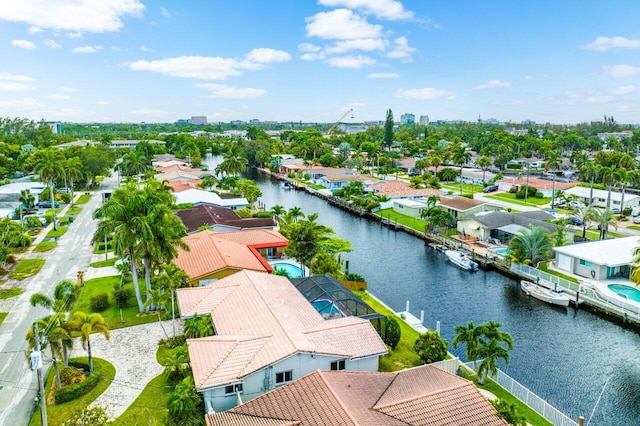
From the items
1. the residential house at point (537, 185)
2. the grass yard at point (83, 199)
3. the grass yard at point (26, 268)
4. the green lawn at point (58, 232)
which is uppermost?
the residential house at point (537, 185)

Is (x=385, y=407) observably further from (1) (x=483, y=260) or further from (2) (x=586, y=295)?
(1) (x=483, y=260)

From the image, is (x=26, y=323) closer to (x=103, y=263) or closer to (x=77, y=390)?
(x=77, y=390)

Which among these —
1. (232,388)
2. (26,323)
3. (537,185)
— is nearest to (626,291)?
(232,388)

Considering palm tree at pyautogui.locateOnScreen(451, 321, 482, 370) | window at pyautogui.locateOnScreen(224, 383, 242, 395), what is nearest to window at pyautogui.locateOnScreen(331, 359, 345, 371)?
window at pyautogui.locateOnScreen(224, 383, 242, 395)

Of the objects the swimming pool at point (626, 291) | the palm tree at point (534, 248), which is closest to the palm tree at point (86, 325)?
the palm tree at point (534, 248)

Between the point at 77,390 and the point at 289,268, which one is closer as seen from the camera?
the point at 77,390

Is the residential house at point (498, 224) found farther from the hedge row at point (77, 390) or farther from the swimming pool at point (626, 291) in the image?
the hedge row at point (77, 390)

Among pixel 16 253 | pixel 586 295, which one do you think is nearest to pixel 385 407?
pixel 586 295
